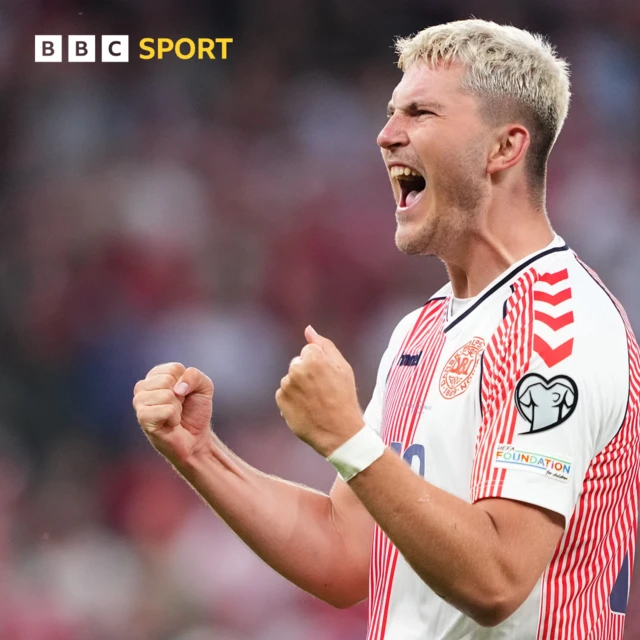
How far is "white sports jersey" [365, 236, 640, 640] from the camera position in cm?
194

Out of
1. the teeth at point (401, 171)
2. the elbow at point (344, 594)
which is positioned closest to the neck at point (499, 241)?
the teeth at point (401, 171)

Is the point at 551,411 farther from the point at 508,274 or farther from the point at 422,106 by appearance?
the point at 422,106

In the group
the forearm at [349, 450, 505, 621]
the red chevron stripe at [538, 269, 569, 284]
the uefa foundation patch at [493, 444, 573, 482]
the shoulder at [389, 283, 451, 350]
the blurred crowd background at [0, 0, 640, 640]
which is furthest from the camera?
the blurred crowd background at [0, 0, 640, 640]

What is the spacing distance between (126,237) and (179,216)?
13.3 inches

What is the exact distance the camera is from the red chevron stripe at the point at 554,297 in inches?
81.6

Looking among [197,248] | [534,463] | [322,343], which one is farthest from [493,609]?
[197,248]

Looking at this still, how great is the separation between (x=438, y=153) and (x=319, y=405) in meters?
0.81

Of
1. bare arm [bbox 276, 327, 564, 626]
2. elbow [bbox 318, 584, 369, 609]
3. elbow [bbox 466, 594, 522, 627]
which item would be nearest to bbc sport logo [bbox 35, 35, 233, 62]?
elbow [bbox 318, 584, 369, 609]

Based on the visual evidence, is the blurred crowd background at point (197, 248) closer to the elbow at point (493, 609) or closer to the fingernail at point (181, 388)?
the fingernail at point (181, 388)

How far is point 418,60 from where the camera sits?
8.28 ft

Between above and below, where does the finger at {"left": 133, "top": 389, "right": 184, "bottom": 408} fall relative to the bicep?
above

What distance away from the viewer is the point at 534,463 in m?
1.92

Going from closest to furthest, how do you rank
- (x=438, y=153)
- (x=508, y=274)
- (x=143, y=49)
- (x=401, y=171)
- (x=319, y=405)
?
(x=319, y=405), (x=508, y=274), (x=438, y=153), (x=401, y=171), (x=143, y=49)

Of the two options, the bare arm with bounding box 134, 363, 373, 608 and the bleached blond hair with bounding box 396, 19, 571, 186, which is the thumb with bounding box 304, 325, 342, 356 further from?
the bleached blond hair with bounding box 396, 19, 571, 186
